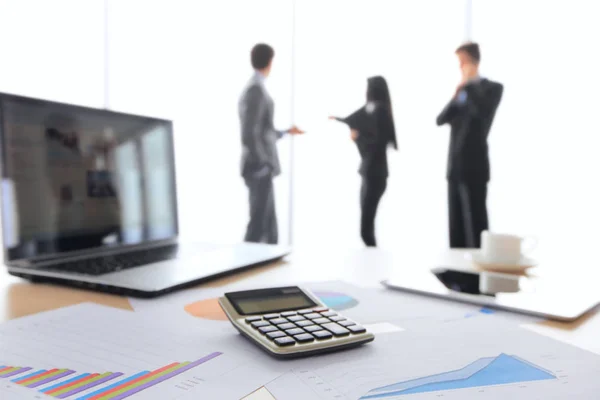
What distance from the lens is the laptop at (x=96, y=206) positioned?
692 mm

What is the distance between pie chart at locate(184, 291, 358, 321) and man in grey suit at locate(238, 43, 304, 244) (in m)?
2.10

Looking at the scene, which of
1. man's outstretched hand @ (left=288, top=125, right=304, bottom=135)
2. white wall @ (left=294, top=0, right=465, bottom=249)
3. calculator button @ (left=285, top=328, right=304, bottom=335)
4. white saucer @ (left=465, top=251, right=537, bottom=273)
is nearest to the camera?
calculator button @ (left=285, top=328, right=304, bottom=335)

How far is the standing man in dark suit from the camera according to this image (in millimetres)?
2402

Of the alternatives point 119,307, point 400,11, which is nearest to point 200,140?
point 400,11

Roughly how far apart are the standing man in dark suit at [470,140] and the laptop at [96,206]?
1.78 metres

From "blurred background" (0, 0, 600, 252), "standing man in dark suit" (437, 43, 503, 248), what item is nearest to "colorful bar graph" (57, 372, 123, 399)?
"blurred background" (0, 0, 600, 252)

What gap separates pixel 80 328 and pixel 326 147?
262 cm

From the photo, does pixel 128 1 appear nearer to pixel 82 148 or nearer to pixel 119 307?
pixel 82 148

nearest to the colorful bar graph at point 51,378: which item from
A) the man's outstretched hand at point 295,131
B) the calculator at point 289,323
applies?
the calculator at point 289,323

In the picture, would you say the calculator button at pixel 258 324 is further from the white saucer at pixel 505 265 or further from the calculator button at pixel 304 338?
the white saucer at pixel 505 265

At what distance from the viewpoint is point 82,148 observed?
82 cm

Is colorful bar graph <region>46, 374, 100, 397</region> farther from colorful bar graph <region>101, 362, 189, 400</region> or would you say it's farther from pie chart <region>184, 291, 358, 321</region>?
pie chart <region>184, 291, 358, 321</region>

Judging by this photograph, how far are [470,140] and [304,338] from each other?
87.5 inches

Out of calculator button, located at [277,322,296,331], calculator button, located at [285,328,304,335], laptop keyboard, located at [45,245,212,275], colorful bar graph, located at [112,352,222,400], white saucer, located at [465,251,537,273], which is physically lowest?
white saucer, located at [465,251,537,273]
